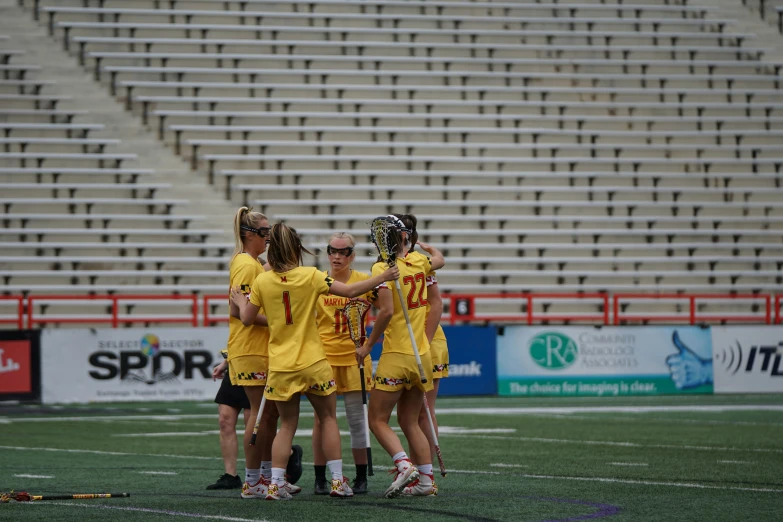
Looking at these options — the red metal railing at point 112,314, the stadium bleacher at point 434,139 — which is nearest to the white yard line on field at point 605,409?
the red metal railing at point 112,314

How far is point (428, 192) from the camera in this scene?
82.7ft

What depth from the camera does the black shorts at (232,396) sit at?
920cm

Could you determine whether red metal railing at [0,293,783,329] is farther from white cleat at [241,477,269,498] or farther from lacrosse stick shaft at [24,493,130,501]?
lacrosse stick shaft at [24,493,130,501]

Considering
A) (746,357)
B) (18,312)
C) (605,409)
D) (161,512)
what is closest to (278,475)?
(161,512)

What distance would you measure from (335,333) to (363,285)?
884mm

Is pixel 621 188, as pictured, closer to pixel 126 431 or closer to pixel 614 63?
pixel 614 63

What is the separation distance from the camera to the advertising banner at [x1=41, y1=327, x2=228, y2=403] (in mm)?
18703

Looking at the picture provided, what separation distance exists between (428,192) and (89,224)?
6554 millimetres

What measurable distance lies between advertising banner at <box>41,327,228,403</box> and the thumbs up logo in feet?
23.7

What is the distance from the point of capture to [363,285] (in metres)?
7.70

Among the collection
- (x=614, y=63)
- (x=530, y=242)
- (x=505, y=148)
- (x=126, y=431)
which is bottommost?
(x=126, y=431)

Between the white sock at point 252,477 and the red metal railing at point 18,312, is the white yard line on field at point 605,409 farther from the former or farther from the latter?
the white sock at point 252,477

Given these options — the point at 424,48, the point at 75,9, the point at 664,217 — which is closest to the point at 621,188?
the point at 664,217

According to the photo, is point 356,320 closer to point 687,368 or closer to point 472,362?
point 472,362
